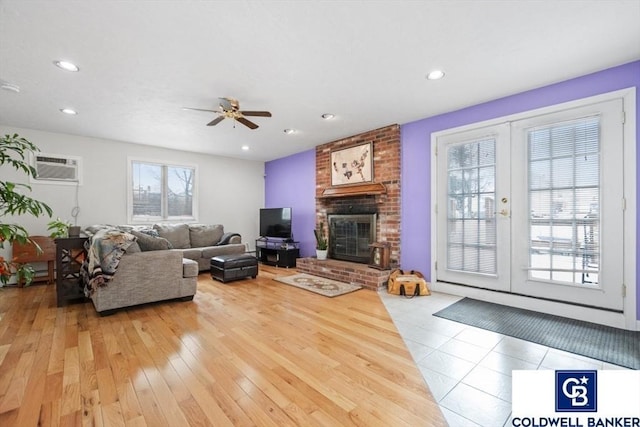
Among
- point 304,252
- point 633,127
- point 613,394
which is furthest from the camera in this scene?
point 304,252

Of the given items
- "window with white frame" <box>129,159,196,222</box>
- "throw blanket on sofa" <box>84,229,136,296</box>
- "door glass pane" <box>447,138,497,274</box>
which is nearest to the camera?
"throw blanket on sofa" <box>84,229,136,296</box>

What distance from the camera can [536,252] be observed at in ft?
10.3

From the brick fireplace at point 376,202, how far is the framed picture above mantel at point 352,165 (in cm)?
8

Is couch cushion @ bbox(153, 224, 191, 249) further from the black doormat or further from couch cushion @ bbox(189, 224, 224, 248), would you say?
the black doormat

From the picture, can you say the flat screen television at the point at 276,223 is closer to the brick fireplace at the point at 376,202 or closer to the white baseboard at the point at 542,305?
the brick fireplace at the point at 376,202

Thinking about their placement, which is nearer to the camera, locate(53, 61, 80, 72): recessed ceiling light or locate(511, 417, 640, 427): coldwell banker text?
locate(511, 417, 640, 427): coldwell banker text

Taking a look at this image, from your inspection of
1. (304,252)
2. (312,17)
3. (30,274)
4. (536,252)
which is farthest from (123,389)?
(304,252)

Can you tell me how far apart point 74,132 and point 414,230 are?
227 inches

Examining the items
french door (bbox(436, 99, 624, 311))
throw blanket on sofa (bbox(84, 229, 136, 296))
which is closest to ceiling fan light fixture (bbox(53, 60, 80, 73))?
throw blanket on sofa (bbox(84, 229, 136, 296))

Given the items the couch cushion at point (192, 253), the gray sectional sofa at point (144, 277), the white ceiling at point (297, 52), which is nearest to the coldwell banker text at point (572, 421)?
the white ceiling at point (297, 52)

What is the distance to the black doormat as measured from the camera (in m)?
2.16

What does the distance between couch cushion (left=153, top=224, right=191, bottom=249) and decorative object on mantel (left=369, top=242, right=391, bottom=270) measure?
11.9 ft

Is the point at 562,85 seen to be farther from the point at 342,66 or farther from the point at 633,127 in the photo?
the point at 342,66

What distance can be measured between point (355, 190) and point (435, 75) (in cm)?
226
